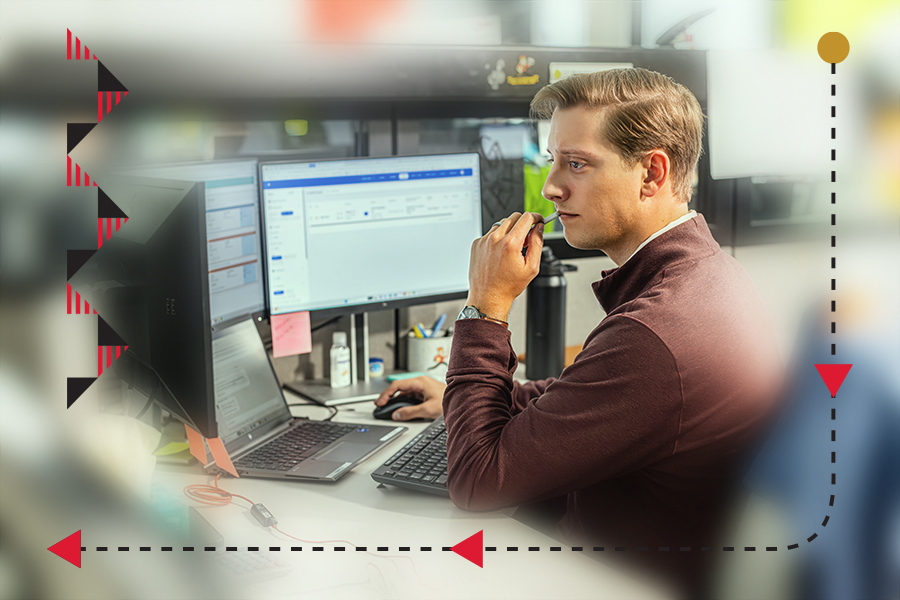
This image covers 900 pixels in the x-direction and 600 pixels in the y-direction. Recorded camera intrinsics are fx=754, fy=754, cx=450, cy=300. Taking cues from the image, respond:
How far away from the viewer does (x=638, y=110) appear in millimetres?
1046

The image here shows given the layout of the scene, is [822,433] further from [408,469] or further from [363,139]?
[363,139]

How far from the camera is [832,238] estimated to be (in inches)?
46.0

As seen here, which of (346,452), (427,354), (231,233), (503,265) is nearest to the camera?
(503,265)

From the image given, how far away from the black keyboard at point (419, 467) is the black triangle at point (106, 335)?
0.41 metres

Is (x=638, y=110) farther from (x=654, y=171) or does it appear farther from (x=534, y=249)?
(x=534, y=249)

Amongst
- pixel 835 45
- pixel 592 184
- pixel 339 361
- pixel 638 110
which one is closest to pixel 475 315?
pixel 592 184

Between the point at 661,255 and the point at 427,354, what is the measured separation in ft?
2.58

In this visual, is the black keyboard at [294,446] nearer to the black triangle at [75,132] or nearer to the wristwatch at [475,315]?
the wristwatch at [475,315]

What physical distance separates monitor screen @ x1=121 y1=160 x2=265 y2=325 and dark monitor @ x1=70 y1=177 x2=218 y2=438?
0.92 feet

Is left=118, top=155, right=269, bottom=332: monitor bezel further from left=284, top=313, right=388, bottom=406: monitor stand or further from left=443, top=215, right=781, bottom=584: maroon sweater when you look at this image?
left=443, top=215, right=781, bottom=584: maroon sweater

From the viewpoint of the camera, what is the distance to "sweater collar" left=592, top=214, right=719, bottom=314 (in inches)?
39.6

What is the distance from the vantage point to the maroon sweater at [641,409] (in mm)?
892

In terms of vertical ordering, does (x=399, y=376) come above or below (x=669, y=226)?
below

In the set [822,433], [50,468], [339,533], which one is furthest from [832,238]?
[50,468]
